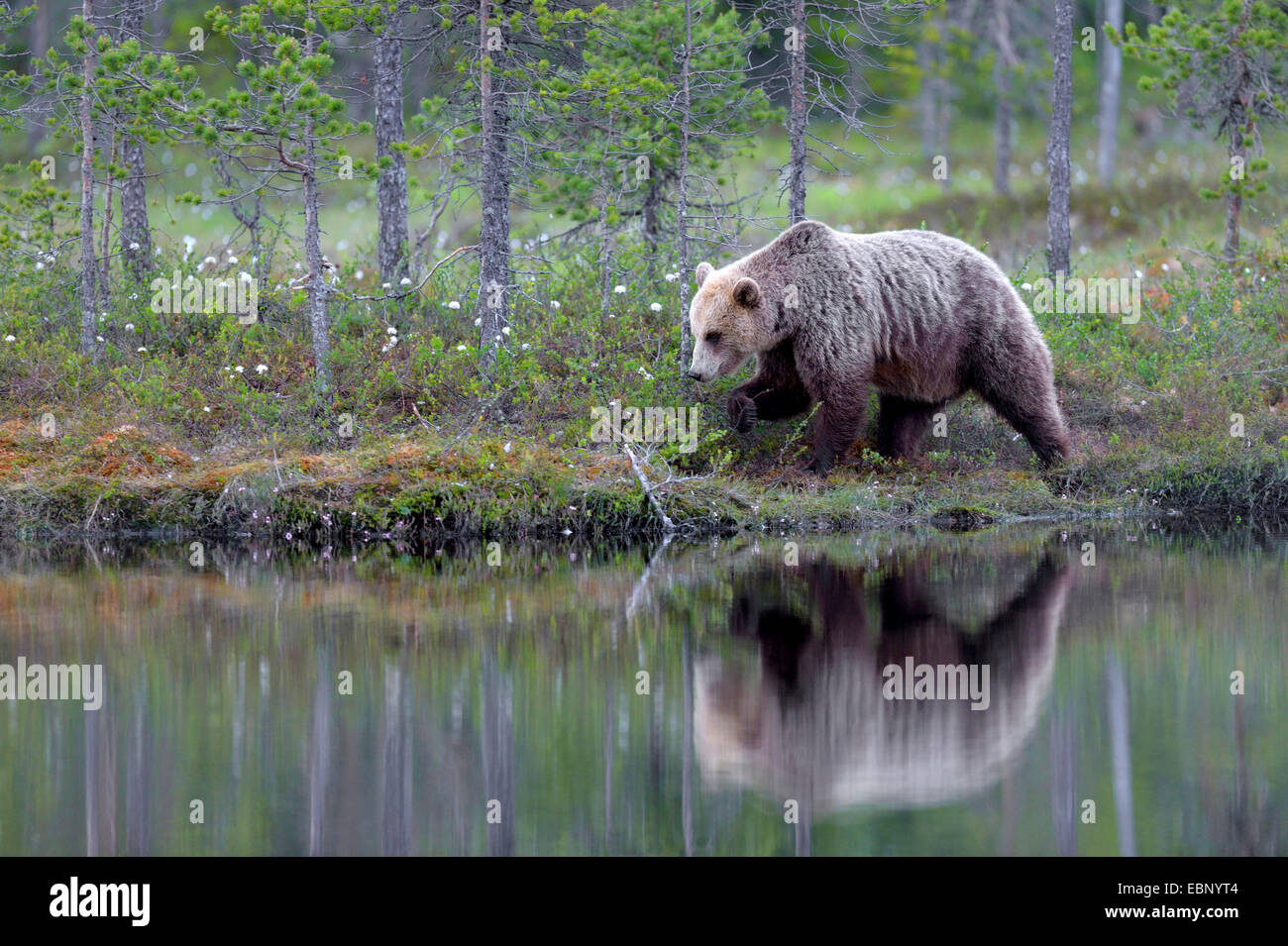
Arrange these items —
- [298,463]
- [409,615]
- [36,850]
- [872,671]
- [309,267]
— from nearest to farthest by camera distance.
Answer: [36,850] < [872,671] < [409,615] < [298,463] < [309,267]

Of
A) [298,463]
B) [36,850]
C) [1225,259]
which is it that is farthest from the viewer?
[1225,259]

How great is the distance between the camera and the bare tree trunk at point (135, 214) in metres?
18.2

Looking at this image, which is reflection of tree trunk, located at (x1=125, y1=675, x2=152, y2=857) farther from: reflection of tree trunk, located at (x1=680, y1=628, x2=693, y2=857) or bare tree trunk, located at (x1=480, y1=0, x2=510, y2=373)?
bare tree trunk, located at (x1=480, y1=0, x2=510, y2=373)

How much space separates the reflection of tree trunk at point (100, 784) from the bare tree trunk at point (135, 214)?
10764 mm

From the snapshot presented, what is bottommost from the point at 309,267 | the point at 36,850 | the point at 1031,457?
the point at 36,850

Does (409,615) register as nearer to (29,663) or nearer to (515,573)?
(515,573)

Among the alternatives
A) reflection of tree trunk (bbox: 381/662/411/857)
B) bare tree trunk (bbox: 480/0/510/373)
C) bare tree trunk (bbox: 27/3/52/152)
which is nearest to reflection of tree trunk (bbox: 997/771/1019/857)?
reflection of tree trunk (bbox: 381/662/411/857)

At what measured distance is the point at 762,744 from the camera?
838cm

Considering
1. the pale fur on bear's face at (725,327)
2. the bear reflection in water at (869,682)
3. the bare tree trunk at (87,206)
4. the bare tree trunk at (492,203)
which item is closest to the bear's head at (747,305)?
the pale fur on bear's face at (725,327)

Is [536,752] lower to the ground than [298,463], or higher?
lower

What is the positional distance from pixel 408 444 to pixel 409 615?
14.3 ft

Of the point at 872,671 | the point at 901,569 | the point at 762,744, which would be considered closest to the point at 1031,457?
the point at 901,569

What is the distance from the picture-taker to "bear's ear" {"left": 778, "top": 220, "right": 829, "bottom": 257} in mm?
15414

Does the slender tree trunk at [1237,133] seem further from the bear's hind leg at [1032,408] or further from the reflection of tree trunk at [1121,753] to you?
the reflection of tree trunk at [1121,753]
